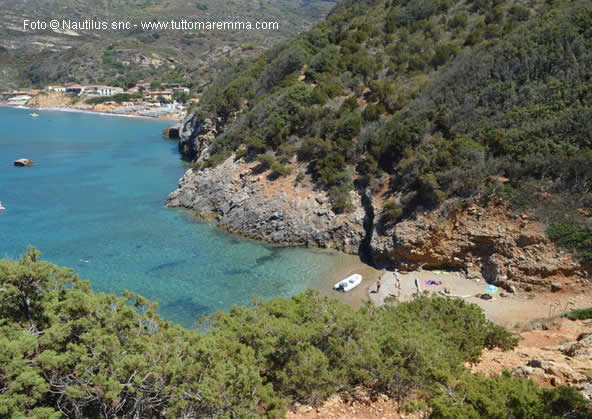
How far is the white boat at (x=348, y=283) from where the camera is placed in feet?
72.3

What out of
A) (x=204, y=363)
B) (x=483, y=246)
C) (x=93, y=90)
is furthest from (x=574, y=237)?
(x=93, y=90)

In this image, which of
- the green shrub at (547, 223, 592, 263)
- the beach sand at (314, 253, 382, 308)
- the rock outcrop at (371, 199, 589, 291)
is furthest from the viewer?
the beach sand at (314, 253, 382, 308)

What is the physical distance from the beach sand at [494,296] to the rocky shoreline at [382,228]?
57 cm

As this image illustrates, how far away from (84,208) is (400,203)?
84.7ft

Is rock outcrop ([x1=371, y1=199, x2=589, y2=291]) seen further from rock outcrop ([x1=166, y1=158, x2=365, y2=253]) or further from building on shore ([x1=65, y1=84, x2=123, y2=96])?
building on shore ([x1=65, y1=84, x2=123, y2=96])

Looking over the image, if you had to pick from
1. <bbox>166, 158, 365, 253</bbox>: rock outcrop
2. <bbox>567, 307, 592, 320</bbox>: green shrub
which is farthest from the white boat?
<bbox>567, 307, 592, 320</bbox>: green shrub

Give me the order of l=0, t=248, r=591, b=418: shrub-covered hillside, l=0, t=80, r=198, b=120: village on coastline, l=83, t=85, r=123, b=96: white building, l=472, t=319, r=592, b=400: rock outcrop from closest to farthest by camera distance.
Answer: l=0, t=248, r=591, b=418: shrub-covered hillside
l=472, t=319, r=592, b=400: rock outcrop
l=0, t=80, r=198, b=120: village on coastline
l=83, t=85, r=123, b=96: white building

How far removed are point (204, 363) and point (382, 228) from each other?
1855cm

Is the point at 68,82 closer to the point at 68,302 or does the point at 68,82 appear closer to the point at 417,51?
the point at 417,51

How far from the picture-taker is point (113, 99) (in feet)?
386

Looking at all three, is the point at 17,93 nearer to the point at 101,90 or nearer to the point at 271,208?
the point at 101,90

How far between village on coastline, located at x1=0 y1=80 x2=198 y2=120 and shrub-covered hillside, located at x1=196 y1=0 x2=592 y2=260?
73.6 m

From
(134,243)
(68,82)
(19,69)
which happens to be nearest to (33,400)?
(134,243)

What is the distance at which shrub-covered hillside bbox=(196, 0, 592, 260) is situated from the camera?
22.3m
